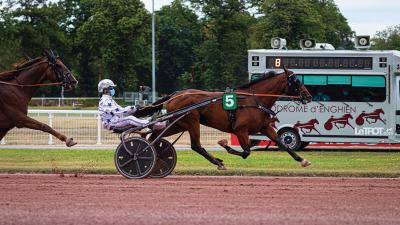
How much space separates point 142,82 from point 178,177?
70.5m

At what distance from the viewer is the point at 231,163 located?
2044cm

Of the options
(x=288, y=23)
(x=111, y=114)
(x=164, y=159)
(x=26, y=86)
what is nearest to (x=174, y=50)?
(x=288, y=23)

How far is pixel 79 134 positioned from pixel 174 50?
64.2 meters

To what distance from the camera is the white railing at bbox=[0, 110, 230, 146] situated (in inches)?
1168

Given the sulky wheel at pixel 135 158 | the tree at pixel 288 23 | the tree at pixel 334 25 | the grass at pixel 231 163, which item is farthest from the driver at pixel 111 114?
the tree at pixel 334 25

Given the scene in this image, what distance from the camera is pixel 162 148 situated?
15.7m

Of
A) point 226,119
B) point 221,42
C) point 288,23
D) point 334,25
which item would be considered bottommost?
point 226,119

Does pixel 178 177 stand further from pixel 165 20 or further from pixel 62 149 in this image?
pixel 165 20

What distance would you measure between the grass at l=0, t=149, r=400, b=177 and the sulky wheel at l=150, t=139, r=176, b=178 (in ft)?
5.51

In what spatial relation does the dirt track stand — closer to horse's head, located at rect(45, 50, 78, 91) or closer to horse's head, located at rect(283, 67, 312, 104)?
horse's head, located at rect(45, 50, 78, 91)

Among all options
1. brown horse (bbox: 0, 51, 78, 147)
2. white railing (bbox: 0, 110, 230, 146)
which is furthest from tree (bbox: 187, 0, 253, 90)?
brown horse (bbox: 0, 51, 78, 147)

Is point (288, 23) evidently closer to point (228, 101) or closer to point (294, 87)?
point (294, 87)

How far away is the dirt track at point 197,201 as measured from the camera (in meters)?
9.98

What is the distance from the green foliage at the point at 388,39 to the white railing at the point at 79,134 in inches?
2473
